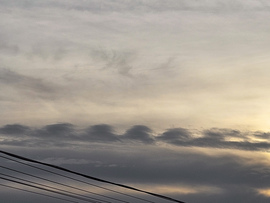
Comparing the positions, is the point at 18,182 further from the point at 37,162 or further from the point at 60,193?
the point at 60,193

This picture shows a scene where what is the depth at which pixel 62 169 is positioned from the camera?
22625 millimetres

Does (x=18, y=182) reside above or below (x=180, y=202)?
below

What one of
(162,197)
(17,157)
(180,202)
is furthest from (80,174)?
(180,202)

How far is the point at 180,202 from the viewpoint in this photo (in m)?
35.2

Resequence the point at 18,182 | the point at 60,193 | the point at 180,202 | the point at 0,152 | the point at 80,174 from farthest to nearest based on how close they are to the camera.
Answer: the point at 180,202, the point at 60,193, the point at 80,174, the point at 18,182, the point at 0,152

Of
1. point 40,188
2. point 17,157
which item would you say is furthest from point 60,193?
point 17,157

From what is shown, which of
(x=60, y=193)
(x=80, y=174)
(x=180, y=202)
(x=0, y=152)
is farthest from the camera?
(x=180, y=202)

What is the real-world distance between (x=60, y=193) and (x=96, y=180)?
265 cm

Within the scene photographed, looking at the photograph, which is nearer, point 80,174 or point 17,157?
point 17,157

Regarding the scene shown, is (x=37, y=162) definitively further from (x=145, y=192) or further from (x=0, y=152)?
(x=145, y=192)

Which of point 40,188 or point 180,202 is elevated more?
point 180,202

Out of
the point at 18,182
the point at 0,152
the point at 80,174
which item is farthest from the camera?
the point at 80,174

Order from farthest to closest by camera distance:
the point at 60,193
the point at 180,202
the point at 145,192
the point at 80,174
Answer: the point at 180,202
the point at 145,192
the point at 60,193
the point at 80,174

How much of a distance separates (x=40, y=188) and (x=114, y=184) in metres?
4.08
